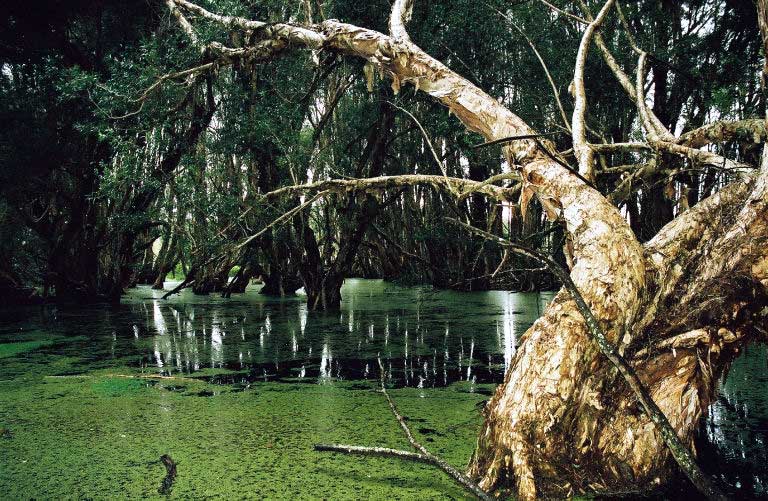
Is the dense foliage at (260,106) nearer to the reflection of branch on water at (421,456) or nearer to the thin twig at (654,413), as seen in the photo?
the thin twig at (654,413)

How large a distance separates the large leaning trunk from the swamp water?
23 centimetres

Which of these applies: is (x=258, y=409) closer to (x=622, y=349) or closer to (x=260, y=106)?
(x=622, y=349)

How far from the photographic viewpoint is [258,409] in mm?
2342

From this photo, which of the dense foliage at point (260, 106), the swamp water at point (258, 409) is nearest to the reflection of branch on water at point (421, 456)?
the swamp water at point (258, 409)

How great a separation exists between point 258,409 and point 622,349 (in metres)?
1.51

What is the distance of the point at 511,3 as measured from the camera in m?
5.18

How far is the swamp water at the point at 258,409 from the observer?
5.19ft

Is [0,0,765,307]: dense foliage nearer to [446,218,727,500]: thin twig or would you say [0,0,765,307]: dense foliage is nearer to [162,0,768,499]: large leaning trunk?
[162,0,768,499]: large leaning trunk

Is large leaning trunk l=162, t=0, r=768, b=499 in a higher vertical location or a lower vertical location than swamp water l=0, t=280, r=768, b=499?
higher

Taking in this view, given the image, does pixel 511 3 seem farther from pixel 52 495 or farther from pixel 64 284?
pixel 64 284

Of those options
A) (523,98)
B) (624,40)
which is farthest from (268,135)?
(624,40)

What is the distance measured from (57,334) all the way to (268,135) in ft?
8.50

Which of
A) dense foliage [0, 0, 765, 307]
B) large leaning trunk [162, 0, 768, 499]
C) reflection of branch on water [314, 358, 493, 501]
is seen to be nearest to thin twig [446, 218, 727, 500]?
large leaning trunk [162, 0, 768, 499]

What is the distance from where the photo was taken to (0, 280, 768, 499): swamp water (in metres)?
1.58
